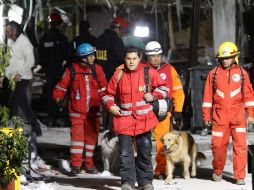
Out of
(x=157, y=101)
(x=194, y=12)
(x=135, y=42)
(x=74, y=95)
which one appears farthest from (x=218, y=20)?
(x=157, y=101)

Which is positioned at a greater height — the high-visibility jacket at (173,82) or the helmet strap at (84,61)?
the helmet strap at (84,61)

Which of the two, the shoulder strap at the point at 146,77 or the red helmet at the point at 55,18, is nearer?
the shoulder strap at the point at 146,77

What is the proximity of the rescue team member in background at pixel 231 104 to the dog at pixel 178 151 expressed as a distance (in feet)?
1.54

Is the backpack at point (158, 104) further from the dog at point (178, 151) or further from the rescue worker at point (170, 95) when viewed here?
the rescue worker at point (170, 95)

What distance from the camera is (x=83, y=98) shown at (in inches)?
425

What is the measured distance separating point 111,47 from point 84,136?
8.23 feet

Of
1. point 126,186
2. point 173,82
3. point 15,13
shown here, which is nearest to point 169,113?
point 173,82

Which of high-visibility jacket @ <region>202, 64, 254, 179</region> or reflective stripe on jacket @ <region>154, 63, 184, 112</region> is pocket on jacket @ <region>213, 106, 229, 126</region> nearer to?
high-visibility jacket @ <region>202, 64, 254, 179</region>

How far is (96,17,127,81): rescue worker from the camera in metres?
12.9

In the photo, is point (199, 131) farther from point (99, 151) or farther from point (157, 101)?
point (157, 101)

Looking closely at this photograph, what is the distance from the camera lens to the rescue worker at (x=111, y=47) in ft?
42.4

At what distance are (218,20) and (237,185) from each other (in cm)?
525

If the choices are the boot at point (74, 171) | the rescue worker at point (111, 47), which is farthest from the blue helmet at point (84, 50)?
the rescue worker at point (111, 47)

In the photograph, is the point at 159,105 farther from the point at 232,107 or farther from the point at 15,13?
the point at 15,13
